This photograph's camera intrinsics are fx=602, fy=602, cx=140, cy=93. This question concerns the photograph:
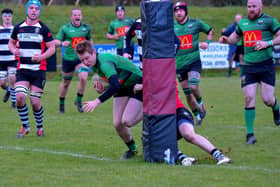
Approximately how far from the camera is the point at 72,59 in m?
14.1

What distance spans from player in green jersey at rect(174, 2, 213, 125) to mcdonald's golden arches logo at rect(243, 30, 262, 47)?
2206 mm

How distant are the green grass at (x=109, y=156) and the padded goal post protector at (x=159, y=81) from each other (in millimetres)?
286

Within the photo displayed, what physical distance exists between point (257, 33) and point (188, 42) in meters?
2.52

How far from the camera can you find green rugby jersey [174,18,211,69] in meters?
11.6

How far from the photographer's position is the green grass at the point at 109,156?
6406 millimetres

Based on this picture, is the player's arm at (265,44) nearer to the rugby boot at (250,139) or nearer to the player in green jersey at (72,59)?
the rugby boot at (250,139)

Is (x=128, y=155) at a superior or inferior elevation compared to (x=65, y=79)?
superior

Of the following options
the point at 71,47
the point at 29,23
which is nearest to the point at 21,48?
the point at 29,23

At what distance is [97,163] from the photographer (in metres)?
7.54

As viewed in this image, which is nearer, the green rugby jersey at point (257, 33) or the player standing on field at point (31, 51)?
the green rugby jersey at point (257, 33)

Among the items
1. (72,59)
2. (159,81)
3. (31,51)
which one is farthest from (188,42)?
(159,81)

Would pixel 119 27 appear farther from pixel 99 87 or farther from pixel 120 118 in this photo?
pixel 99 87

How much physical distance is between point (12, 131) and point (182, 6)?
392cm

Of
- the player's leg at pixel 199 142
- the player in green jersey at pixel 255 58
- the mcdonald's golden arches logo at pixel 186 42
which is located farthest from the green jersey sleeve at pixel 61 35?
the player's leg at pixel 199 142
